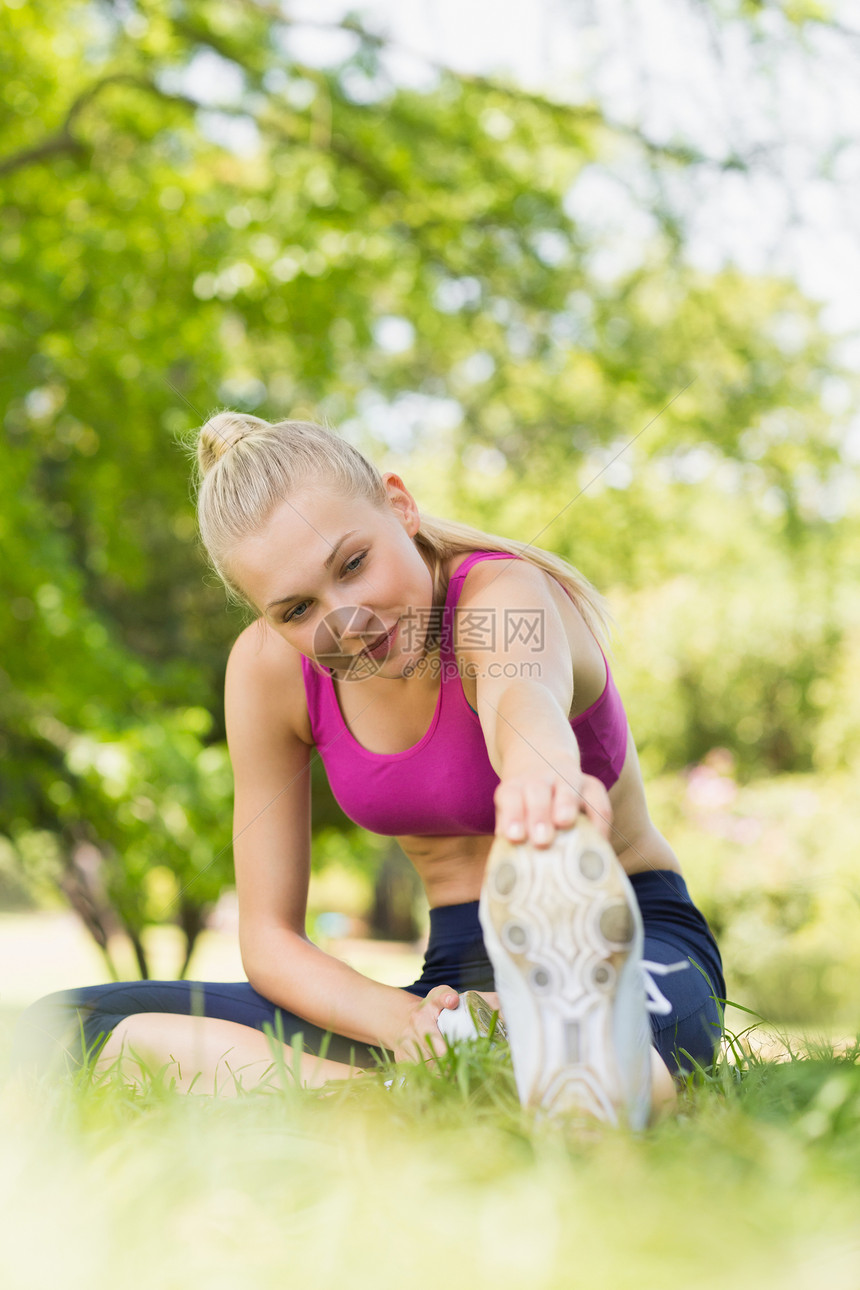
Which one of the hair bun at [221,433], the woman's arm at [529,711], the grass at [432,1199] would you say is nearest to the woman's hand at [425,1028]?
the grass at [432,1199]

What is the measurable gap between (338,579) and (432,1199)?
902mm

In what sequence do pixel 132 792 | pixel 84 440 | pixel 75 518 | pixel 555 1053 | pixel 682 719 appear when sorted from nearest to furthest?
pixel 555 1053 < pixel 132 792 < pixel 84 440 < pixel 75 518 < pixel 682 719

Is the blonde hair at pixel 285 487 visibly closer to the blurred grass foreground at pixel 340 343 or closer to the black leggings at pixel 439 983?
the black leggings at pixel 439 983

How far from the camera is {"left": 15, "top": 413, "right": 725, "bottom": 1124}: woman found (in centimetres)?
151

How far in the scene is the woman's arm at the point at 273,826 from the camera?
5.44 feet

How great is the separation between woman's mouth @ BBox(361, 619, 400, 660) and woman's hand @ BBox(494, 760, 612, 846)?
22.3 inches

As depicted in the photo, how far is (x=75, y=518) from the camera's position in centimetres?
812

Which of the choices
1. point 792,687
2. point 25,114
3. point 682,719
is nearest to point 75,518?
point 25,114

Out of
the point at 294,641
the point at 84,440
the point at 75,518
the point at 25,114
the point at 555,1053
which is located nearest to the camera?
the point at 555,1053

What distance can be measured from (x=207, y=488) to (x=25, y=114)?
16.2 feet

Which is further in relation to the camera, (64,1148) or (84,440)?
(84,440)

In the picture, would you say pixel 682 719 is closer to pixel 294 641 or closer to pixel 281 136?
pixel 281 136

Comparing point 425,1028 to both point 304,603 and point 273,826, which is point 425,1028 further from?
point 304,603

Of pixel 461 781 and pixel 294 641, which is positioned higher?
pixel 294 641
